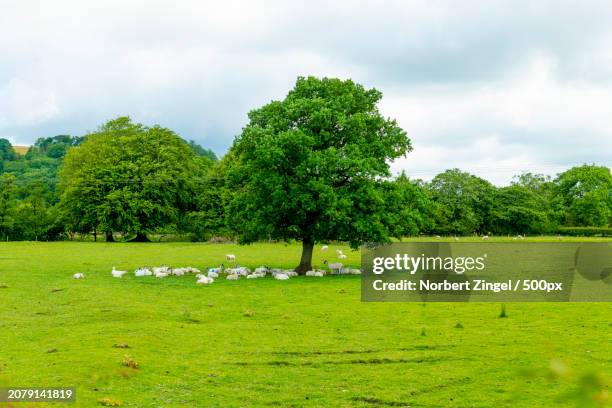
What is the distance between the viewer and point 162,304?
83.4 feet

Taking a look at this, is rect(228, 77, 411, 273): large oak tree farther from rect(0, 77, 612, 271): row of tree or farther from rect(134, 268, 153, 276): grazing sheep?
rect(134, 268, 153, 276): grazing sheep

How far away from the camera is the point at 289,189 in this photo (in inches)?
1446

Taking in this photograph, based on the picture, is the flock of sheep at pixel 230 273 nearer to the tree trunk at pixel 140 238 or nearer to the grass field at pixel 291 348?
the grass field at pixel 291 348

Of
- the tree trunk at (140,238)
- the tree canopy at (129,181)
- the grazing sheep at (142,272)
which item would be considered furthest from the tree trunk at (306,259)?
the tree trunk at (140,238)

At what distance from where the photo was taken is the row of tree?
1430 inches

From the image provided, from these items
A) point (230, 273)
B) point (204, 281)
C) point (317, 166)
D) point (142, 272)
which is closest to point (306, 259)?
point (230, 273)

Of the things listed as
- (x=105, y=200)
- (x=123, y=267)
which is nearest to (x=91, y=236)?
(x=105, y=200)

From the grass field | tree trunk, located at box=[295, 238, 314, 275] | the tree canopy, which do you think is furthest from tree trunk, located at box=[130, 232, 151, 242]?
the grass field

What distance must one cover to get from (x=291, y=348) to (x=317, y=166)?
1984cm

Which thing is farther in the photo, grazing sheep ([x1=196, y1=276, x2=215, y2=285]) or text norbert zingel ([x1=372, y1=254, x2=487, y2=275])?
text norbert zingel ([x1=372, y1=254, x2=487, y2=275])

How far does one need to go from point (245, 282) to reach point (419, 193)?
13.1 m

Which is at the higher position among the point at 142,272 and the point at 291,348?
the point at 142,272

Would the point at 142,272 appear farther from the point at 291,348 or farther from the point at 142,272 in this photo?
the point at 291,348

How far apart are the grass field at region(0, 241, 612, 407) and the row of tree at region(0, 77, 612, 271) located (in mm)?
8235
